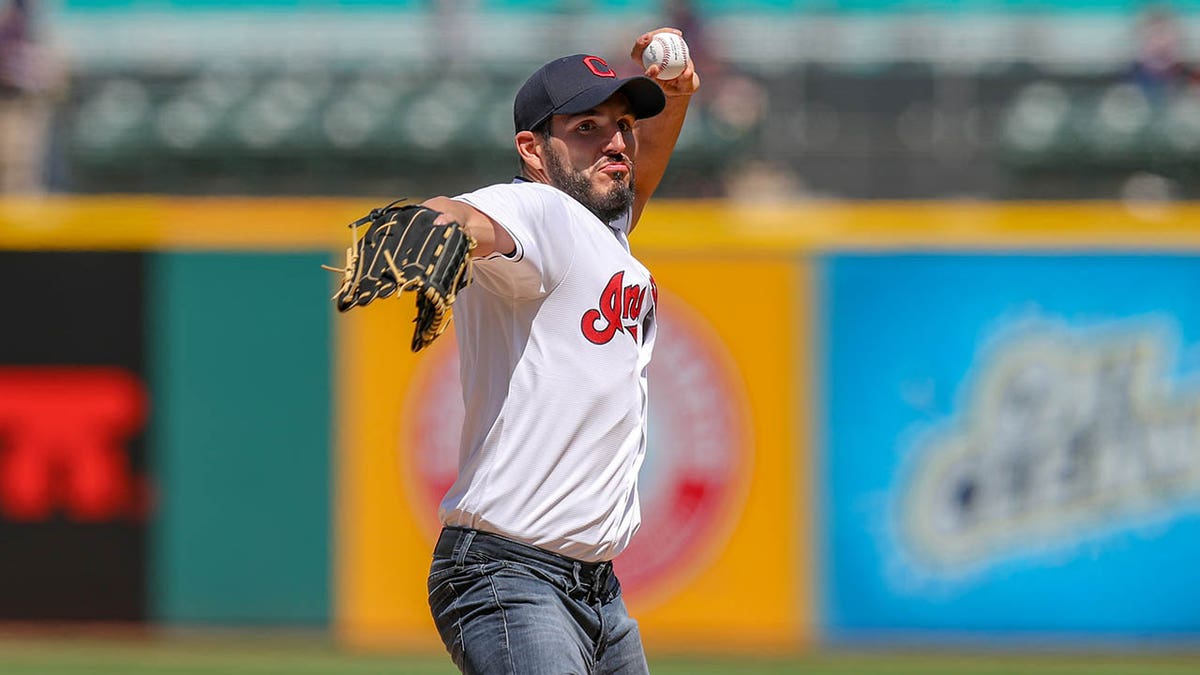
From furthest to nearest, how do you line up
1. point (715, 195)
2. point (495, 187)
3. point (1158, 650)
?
point (715, 195) < point (1158, 650) < point (495, 187)

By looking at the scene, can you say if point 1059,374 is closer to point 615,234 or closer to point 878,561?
point 878,561

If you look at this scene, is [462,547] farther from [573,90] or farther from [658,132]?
[658,132]

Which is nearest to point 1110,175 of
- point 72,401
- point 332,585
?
point 332,585

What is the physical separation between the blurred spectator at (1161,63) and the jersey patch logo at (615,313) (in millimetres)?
8391

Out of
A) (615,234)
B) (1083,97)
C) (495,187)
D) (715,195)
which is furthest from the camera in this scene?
(1083,97)

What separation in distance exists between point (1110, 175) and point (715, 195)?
2.44m

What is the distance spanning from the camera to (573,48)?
12109 mm

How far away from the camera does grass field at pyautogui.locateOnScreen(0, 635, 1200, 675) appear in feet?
26.4

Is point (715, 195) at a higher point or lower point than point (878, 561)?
higher

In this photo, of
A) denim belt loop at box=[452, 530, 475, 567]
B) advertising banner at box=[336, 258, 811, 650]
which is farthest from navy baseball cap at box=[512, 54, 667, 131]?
advertising banner at box=[336, 258, 811, 650]

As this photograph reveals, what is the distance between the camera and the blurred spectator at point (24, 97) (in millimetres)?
10945

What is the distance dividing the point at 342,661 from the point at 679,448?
77.5 inches

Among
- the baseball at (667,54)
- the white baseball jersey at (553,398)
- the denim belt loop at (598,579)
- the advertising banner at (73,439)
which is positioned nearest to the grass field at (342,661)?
the advertising banner at (73,439)

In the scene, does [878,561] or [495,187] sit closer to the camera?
[495,187]
